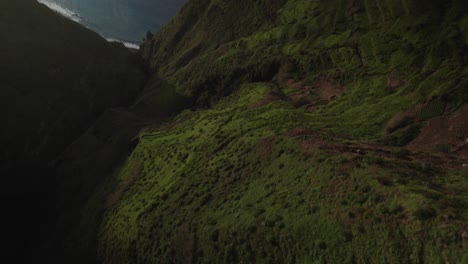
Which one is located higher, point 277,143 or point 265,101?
point 265,101

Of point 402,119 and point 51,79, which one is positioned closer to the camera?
point 402,119

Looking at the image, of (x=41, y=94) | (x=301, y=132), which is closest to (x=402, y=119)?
(x=301, y=132)

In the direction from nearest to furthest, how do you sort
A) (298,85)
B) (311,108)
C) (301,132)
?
(301,132) < (311,108) < (298,85)

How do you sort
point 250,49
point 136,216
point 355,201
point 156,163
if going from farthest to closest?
point 250,49
point 156,163
point 136,216
point 355,201

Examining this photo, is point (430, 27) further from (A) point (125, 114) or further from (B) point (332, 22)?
(A) point (125, 114)

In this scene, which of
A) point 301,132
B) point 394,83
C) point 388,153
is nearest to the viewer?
point 388,153

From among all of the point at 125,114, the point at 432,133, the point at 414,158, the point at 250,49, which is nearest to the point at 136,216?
the point at 414,158

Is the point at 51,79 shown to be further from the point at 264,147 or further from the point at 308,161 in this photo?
the point at 308,161

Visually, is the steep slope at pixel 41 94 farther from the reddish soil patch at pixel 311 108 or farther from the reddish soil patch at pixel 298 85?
the reddish soil patch at pixel 298 85
